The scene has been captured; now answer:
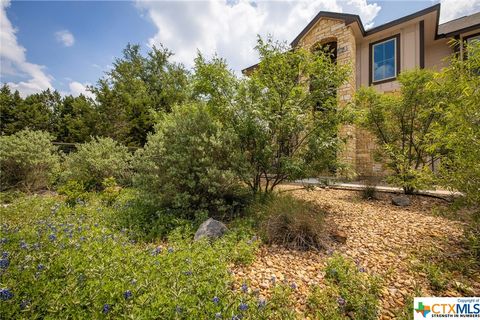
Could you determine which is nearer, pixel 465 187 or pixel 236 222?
pixel 465 187

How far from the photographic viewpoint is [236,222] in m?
3.67

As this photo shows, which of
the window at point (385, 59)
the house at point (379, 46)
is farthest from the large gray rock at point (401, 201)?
the window at point (385, 59)

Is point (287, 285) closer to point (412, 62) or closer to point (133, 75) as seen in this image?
point (412, 62)

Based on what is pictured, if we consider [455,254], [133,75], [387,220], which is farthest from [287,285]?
[133,75]

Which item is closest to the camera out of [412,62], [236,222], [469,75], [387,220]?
[469,75]

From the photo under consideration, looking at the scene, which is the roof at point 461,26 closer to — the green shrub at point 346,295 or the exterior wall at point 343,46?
the exterior wall at point 343,46

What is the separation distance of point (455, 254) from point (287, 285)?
224 centimetres

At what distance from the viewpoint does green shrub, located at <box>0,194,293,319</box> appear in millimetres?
1573

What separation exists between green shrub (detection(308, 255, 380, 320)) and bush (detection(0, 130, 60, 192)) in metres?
8.14

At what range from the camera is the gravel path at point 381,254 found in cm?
207

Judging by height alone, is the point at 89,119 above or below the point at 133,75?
below

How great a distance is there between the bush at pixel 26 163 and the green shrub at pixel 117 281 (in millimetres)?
4813

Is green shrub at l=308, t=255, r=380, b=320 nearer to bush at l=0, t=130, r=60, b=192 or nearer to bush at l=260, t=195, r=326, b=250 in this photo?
bush at l=260, t=195, r=326, b=250

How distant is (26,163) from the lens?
629 centimetres
